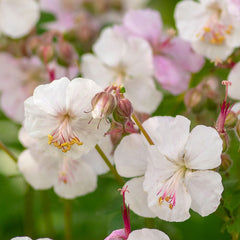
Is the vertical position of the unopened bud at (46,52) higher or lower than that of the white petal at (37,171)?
higher

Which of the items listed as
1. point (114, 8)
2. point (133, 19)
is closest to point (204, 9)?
point (133, 19)

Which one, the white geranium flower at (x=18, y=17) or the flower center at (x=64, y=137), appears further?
the white geranium flower at (x=18, y=17)

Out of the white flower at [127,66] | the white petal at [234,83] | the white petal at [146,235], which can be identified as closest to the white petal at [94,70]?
the white flower at [127,66]

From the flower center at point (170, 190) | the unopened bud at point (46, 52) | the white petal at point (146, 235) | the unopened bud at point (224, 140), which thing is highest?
the unopened bud at point (224, 140)

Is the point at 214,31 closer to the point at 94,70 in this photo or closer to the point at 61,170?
the point at 94,70

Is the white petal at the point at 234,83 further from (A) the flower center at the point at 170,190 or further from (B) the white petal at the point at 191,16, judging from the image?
(A) the flower center at the point at 170,190

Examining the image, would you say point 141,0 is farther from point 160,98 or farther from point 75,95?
point 75,95
